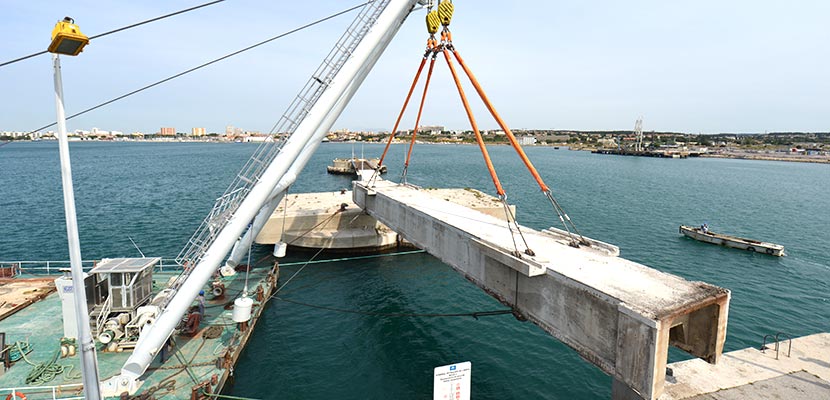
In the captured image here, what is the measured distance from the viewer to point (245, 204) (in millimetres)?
16125

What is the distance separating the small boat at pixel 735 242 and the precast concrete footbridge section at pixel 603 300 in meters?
33.2

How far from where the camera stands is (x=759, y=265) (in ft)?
112

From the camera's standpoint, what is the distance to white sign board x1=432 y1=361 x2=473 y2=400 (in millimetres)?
10367

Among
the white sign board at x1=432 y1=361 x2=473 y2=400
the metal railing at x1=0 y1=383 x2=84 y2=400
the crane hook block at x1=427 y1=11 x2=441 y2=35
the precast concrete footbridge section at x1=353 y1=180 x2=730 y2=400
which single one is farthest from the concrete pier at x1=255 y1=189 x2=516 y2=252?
the white sign board at x1=432 y1=361 x2=473 y2=400

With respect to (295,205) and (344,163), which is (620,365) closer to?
(295,205)

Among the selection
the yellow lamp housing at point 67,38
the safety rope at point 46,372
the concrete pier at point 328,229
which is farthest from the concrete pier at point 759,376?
the concrete pier at point 328,229

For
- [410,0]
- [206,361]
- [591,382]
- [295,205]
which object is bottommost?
[591,382]

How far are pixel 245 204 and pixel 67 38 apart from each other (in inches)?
390

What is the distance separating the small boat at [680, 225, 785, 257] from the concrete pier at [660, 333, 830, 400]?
24.8 m

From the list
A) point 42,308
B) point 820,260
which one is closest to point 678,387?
point 42,308

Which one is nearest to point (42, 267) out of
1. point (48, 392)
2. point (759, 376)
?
point (48, 392)

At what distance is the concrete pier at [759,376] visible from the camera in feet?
43.9

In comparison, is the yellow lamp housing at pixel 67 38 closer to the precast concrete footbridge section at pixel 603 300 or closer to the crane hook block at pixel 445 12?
the precast concrete footbridge section at pixel 603 300

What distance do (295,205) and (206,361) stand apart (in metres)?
24.0
